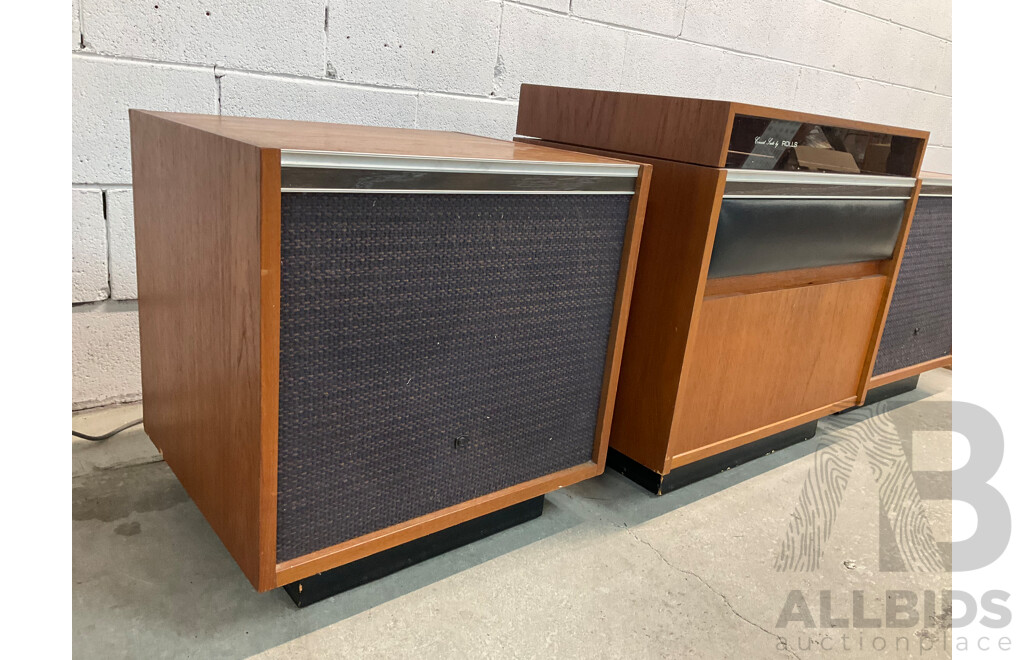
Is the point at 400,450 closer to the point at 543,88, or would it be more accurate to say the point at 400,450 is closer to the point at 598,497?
the point at 598,497

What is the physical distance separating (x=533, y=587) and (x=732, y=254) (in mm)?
599

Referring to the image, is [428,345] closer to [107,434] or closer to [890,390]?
[107,434]

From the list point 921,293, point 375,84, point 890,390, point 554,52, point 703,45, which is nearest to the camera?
point 375,84

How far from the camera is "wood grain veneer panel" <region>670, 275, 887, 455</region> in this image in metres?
1.21

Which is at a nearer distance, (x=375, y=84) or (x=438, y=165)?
(x=438, y=165)

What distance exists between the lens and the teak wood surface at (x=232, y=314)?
74 cm

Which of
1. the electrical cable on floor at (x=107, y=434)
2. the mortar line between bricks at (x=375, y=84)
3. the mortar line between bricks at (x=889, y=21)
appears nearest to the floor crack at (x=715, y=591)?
the electrical cable on floor at (x=107, y=434)

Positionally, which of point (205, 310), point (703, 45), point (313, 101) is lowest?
point (205, 310)

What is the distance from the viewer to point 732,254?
1151 millimetres

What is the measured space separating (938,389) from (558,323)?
1554 millimetres

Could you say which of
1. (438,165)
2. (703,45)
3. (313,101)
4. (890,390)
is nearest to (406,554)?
(438,165)

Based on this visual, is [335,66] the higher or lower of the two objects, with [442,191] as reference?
higher

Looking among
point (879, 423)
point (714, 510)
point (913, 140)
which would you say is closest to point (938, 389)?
point (879, 423)

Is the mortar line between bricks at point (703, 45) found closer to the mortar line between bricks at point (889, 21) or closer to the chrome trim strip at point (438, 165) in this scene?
the mortar line between bricks at point (889, 21)
